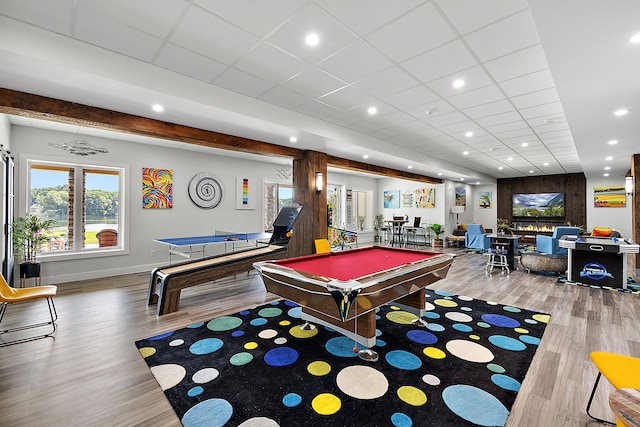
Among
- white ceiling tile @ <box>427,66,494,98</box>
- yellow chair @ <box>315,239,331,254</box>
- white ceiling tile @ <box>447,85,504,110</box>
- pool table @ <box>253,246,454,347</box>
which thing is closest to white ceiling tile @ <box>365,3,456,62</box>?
white ceiling tile @ <box>427,66,494,98</box>

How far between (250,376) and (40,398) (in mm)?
1519

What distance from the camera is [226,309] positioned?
3.90m

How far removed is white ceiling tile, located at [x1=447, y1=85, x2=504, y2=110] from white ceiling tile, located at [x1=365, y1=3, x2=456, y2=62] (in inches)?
55.7

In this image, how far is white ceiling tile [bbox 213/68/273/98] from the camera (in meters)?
3.34

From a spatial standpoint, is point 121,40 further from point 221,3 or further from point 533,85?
point 533,85

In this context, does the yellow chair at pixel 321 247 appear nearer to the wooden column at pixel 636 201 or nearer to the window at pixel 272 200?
the window at pixel 272 200

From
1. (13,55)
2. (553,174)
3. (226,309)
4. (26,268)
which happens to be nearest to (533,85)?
(226,309)

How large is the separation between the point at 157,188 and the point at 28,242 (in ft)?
7.71

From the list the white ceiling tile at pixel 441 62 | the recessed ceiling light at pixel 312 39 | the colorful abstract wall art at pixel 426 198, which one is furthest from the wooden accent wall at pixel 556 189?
the recessed ceiling light at pixel 312 39

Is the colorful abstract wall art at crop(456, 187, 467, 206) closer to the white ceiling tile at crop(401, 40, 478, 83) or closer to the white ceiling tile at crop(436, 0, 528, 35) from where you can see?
the white ceiling tile at crop(401, 40, 478, 83)

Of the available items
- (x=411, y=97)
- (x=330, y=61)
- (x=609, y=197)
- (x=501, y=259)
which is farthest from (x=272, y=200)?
(x=609, y=197)

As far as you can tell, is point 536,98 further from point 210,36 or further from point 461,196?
point 461,196

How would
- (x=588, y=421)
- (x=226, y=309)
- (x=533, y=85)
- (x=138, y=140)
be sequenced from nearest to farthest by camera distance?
(x=588, y=421) < (x=533, y=85) < (x=226, y=309) < (x=138, y=140)

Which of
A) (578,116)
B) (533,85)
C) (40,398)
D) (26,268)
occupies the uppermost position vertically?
(533,85)
